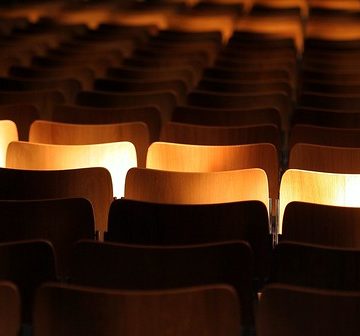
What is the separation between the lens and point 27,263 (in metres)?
2.31

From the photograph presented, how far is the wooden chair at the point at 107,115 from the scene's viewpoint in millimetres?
4324

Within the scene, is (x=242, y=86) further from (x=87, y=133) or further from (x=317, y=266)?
(x=317, y=266)

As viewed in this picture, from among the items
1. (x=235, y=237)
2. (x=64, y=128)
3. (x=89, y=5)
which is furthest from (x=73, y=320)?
(x=89, y=5)

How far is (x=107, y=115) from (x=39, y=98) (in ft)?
2.01

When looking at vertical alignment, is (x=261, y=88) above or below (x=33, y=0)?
below

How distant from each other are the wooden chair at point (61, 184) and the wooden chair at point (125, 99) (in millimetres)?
1581

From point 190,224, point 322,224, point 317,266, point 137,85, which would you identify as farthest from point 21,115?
point 317,266

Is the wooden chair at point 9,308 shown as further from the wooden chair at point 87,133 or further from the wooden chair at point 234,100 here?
the wooden chair at point 234,100

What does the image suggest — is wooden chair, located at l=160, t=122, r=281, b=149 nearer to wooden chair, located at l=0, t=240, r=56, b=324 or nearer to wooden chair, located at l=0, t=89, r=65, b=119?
wooden chair, located at l=0, t=89, r=65, b=119

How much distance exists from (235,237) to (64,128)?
1.37 metres

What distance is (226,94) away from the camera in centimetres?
478

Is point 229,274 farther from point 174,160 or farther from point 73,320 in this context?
point 174,160

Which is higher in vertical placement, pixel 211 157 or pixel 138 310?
pixel 211 157

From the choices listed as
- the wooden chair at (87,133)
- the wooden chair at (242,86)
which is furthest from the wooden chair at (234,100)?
the wooden chair at (87,133)
